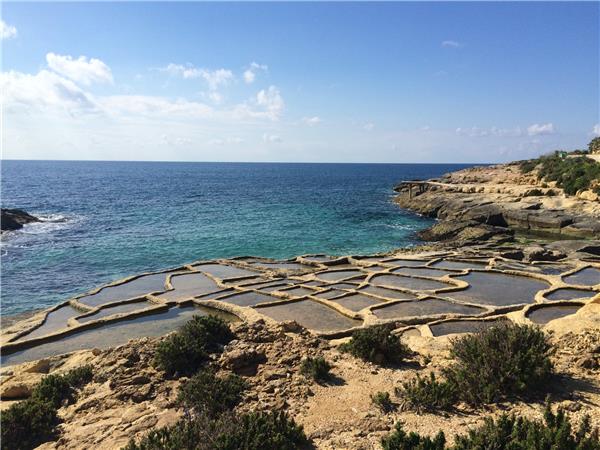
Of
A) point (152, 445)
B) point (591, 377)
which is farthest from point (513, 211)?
point (152, 445)

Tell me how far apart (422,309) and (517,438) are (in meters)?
10.3

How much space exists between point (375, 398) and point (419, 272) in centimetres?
1504

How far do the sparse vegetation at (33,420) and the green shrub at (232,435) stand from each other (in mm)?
2565

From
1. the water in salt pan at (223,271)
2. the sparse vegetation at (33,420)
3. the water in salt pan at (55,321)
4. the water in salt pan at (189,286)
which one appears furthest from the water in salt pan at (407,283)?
the sparse vegetation at (33,420)

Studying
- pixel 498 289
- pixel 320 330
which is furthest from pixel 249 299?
pixel 498 289

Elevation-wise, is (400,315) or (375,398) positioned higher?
(375,398)

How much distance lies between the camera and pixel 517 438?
19.9 ft

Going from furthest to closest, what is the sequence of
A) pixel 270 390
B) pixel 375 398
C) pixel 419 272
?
pixel 419 272 → pixel 270 390 → pixel 375 398

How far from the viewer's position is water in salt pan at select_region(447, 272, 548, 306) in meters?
17.2

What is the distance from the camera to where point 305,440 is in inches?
276

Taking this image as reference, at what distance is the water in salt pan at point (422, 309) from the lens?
1567cm

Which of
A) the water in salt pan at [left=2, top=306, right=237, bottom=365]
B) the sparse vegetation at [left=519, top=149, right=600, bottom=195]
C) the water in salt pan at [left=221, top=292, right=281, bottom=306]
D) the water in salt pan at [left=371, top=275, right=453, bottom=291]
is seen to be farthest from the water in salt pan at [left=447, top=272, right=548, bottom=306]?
the sparse vegetation at [left=519, top=149, right=600, bottom=195]

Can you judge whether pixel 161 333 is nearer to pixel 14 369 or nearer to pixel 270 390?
pixel 14 369

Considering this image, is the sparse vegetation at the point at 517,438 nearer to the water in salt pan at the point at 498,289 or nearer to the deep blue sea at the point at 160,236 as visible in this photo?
the water in salt pan at the point at 498,289
